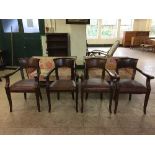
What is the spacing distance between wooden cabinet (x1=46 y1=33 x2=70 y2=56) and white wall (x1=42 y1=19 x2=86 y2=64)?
16 centimetres

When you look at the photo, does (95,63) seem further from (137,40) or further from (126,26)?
(126,26)

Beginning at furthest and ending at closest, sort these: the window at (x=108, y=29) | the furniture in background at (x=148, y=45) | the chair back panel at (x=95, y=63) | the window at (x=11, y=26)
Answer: the window at (x=108, y=29) → the furniture in background at (x=148, y=45) → the window at (x=11, y=26) → the chair back panel at (x=95, y=63)

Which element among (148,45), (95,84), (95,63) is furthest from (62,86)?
(148,45)

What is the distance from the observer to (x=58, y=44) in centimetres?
518

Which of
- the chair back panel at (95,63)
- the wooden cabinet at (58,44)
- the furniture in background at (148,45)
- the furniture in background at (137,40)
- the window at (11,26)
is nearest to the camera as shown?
the chair back panel at (95,63)

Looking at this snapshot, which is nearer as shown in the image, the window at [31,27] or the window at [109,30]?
the window at [31,27]

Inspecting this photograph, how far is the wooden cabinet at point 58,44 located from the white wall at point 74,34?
0.16 meters

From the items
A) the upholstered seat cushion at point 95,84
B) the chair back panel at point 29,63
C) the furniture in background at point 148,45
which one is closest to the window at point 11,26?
the chair back panel at point 29,63

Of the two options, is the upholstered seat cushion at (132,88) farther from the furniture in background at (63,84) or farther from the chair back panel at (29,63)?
the chair back panel at (29,63)

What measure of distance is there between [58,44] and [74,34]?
0.66 metres

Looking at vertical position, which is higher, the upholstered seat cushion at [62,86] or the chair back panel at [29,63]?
the chair back panel at [29,63]

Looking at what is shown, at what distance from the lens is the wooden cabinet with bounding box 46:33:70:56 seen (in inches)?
198

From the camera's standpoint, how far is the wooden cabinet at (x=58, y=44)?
5.04 metres

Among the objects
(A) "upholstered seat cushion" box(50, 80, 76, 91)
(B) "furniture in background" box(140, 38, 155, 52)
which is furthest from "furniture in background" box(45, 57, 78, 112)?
(B) "furniture in background" box(140, 38, 155, 52)
